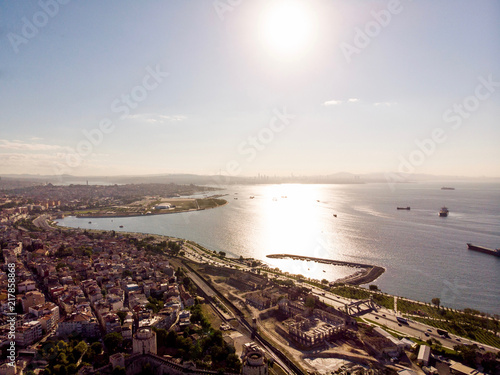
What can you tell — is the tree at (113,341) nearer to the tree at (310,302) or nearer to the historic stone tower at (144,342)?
the historic stone tower at (144,342)

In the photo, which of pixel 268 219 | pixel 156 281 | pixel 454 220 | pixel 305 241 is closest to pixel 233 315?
pixel 156 281

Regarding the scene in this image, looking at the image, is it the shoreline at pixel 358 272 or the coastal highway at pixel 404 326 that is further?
the shoreline at pixel 358 272

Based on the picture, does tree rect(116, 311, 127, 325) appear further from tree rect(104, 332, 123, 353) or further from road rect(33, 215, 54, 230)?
road rect(33, 215, 54, 230)

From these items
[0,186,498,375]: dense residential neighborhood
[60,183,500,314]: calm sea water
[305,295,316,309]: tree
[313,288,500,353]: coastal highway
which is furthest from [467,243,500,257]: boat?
[305,295,316,309]: tree

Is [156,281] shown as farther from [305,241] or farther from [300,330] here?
[305,241]

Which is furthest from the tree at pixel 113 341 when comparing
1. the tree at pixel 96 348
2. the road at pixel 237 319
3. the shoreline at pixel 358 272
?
the shoreline at pixel 358 272

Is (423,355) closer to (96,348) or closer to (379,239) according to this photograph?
(96,348)

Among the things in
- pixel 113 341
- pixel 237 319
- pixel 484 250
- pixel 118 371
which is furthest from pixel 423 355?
pixel 484 250
